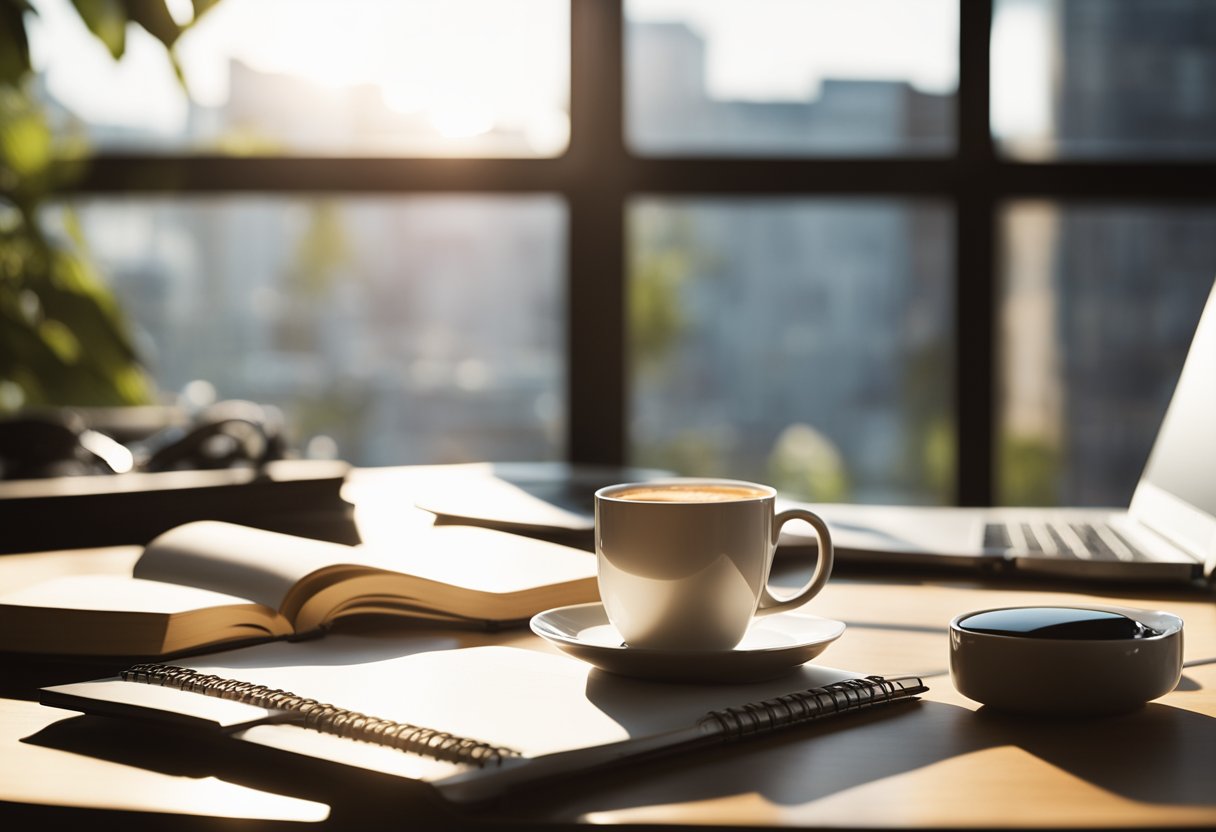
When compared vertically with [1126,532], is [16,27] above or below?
above

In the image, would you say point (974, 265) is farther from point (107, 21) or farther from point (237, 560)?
point (237, 560)

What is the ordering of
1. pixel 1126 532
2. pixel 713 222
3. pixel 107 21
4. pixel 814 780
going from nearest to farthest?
pixel 814 780 → pixel 1126 532 → pixel 107 21 → pixel 713 222

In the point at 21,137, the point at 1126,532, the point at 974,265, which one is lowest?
the point at 1126,532

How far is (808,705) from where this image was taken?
1.85 feet

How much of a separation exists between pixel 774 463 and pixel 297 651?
1.98m

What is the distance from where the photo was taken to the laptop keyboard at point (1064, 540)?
986mm

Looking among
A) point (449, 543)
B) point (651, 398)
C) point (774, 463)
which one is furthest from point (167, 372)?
point (449, 543)

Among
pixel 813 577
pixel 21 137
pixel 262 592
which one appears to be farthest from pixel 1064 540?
pixel 21 137

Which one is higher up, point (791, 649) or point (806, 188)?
point (806, 188)

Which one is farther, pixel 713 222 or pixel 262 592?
pixel 713 222

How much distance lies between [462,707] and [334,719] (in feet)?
0.19

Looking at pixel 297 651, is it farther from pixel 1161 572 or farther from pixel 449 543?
pixel 1161 572

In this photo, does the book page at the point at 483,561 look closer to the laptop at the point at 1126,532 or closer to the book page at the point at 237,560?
the book page at the point at 237,560

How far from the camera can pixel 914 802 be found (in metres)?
0.46
